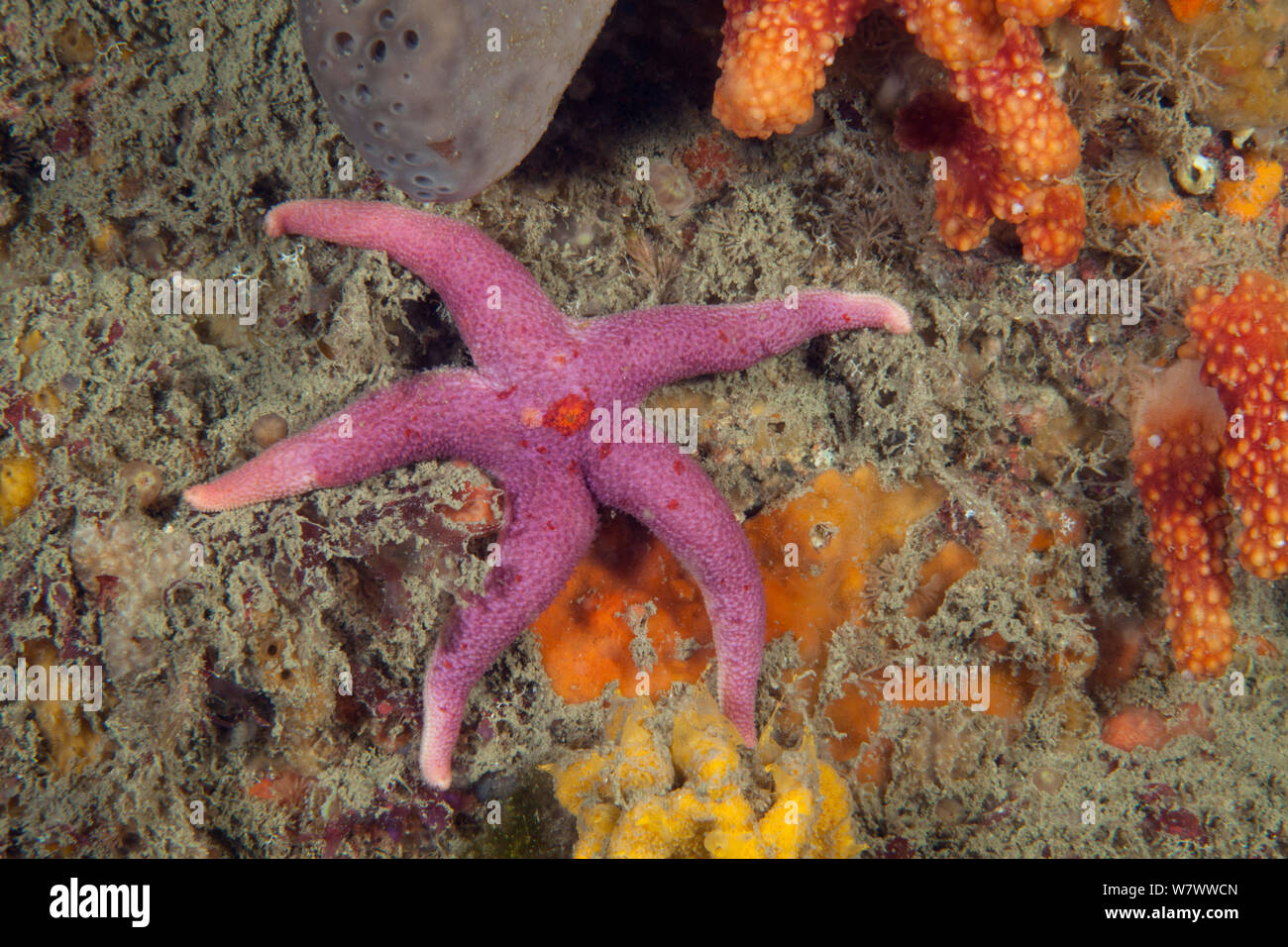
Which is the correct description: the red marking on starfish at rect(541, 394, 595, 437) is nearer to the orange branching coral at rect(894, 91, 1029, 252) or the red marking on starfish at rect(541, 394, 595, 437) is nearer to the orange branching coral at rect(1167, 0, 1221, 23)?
the orange branching coral at rect(894, 91, 1029, 252)

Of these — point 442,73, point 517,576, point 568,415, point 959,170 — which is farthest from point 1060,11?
point 517,576

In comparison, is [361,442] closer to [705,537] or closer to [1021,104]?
[705,537]

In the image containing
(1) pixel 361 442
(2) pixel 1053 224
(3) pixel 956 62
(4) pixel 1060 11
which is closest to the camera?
(4) pixel 1060 11
